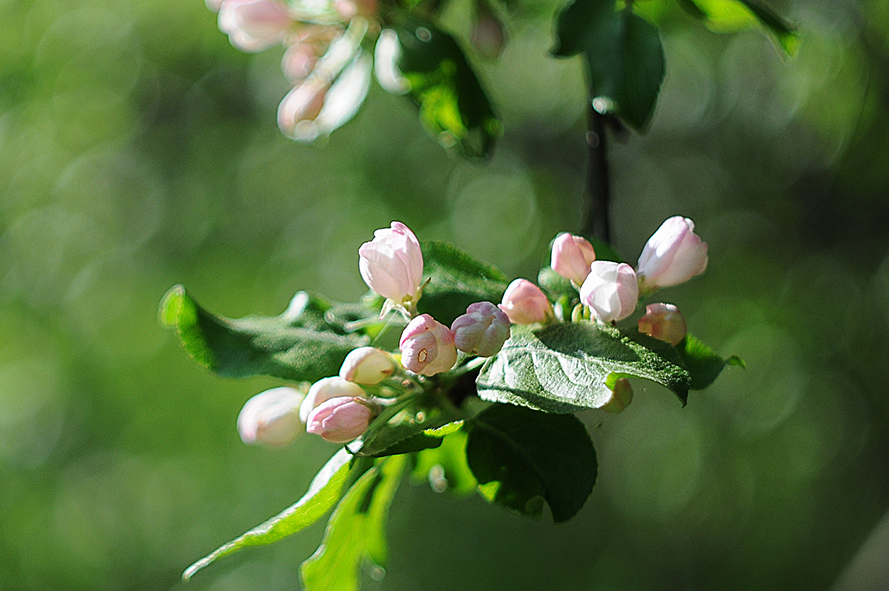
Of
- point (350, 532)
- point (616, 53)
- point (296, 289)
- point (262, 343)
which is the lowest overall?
point (296, 289)

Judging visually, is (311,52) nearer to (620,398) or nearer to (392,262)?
(392,262)

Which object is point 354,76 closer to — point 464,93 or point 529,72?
point 464,93

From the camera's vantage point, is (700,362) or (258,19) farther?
(258,19)

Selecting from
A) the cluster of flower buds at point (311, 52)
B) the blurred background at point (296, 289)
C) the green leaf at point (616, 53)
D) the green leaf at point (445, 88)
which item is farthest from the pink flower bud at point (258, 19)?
the blurred background at point (296, 289)

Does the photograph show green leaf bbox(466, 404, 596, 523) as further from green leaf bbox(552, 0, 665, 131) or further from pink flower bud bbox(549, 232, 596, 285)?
green leaf bbox(552, 0, 665, 131)

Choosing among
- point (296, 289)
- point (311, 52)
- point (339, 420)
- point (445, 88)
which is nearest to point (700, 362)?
point (339, 420)

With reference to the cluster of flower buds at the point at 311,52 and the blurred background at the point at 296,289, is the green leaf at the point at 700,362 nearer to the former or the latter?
the cluster of flower buds at the point at 311,52

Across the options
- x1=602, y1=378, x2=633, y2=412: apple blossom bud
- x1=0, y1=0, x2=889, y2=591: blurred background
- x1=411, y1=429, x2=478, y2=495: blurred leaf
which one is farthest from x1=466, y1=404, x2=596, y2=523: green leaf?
x1=0, y1=0, x2=889, y2=591: blurred background

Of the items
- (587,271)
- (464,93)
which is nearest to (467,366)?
(587,271)
